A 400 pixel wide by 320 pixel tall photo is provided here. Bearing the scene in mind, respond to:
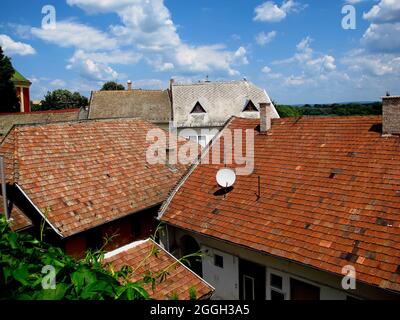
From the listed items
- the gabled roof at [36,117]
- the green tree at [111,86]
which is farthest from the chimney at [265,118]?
the green tree at [111,86]

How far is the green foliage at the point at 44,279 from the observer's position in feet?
8.69

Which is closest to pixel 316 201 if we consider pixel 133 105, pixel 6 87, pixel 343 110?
pixel 133 105

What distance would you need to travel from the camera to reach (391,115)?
1113cm

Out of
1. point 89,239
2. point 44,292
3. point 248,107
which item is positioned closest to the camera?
point 44,292

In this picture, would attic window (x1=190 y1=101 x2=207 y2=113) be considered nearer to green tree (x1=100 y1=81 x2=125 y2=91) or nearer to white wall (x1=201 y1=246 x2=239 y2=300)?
white wall (x1=201 y1=246 x2=239 y2=300)

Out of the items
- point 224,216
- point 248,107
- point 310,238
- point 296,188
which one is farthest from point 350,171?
point 248,107

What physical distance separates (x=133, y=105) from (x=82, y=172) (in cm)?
2507

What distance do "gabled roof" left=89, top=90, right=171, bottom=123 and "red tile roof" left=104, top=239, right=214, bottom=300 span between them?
1044 inches

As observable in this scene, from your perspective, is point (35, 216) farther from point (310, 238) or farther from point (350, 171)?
point (350, 171)

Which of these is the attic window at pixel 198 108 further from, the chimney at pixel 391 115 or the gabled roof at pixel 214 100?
the chimney at pixel 391 115

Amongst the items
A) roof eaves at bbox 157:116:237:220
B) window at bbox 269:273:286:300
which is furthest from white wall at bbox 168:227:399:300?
roof eaves at bbox 157:116:237:220

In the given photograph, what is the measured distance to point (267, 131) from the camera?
1476cm

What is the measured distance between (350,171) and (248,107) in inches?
1024

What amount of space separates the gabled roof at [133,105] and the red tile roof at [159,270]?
1044 inches
